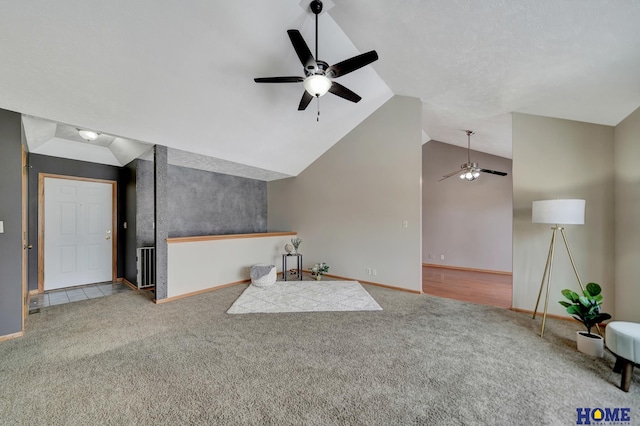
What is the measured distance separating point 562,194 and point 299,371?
3758 mm

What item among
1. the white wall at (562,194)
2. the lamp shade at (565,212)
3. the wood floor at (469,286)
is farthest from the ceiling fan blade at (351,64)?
the wood floor at (469,286)

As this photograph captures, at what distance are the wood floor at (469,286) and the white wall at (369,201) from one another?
74 cm

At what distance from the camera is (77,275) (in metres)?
4.61

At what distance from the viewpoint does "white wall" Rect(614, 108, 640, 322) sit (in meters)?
2.57

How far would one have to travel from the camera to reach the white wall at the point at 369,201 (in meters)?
4.38

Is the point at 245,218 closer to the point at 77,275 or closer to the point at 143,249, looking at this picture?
the point at 143,249

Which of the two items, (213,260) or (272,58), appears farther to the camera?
(213,260)

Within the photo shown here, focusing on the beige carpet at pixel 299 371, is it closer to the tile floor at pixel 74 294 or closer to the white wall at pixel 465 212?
the tile floor at pixel 74 294

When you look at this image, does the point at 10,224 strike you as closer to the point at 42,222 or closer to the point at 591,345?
the point at 42,222

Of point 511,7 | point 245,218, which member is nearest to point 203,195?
point 245,218

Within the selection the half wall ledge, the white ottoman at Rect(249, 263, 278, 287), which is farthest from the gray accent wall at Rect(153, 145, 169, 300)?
the white ottoman at Rect(249, 263, 278, 287)

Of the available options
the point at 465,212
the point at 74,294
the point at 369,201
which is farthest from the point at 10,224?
the point at 465,212

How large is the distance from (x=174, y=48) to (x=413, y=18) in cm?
233
